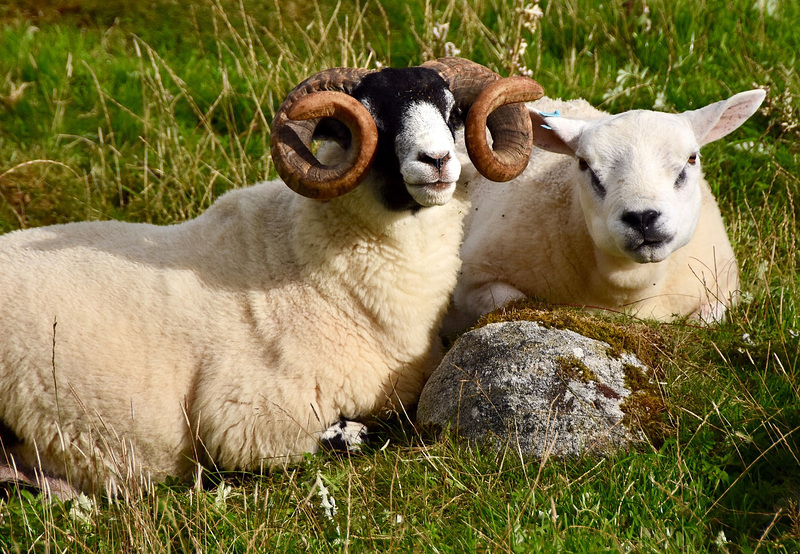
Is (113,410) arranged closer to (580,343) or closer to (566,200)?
(580,343)

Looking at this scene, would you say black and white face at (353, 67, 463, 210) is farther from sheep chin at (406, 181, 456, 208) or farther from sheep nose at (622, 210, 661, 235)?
sheep nose at (622, 210, 661, 235)

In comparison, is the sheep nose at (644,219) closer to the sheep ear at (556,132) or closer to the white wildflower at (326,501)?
the sheep ear at (556,132)

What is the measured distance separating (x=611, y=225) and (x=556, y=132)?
0.86 metres

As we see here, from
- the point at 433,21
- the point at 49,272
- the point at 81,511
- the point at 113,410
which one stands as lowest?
Answer: the point at 81,511

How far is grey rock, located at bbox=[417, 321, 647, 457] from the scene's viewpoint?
3785 mm

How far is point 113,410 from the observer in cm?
434

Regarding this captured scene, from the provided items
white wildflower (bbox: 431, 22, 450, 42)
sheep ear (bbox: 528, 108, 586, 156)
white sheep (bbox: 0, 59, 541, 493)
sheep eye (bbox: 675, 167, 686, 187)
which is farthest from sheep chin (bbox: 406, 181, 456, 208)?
white wildflower (bbox: 431, 22, 450, 42)

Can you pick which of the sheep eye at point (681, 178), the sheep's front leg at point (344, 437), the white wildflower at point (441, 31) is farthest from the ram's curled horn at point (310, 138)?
the white wildflower at point (441, 31)

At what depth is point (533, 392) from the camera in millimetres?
3918

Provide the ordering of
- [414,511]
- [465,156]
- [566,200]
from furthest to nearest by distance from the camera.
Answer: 1. [465,156]
2. [566,200]
3. [414,511]

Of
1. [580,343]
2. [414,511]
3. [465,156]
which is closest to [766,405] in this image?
[580,343]

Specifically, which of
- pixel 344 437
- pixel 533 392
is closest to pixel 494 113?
pixel 533 392

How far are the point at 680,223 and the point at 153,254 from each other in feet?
9.46

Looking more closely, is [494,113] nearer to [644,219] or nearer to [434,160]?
[434,160]
